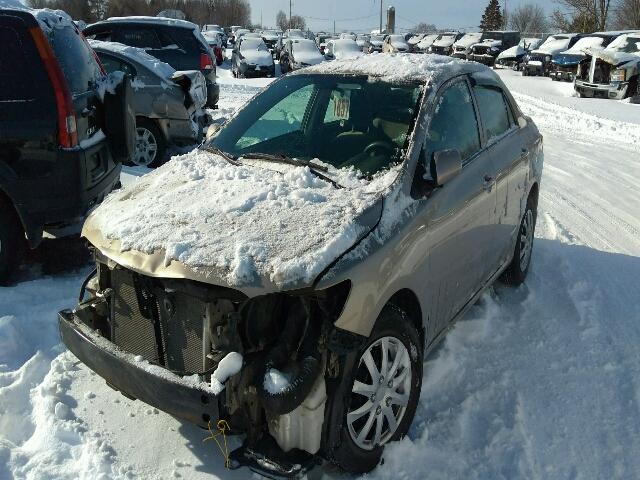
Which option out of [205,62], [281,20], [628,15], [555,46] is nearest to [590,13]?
[628,15]

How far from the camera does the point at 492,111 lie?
15.3ft

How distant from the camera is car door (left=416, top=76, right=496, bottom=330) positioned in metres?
3.44

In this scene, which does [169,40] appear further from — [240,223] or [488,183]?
[240,223]

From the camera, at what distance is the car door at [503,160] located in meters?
4.37

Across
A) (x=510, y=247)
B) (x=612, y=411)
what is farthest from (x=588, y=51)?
(x=612, y=411)

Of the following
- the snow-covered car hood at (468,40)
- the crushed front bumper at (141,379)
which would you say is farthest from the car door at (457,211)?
the snow-covered car hood at (468,40)

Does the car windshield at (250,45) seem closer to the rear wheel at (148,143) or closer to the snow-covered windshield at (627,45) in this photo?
the snow-covered windshield at (627,45)

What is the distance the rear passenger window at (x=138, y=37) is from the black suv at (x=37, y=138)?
7834 mm

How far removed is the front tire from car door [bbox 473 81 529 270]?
1417 mm

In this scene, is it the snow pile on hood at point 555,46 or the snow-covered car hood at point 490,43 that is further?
the snow-covered car hood at point 490,43

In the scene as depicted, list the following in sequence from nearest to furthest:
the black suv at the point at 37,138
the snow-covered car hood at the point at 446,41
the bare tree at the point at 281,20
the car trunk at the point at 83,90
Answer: the black suv at the point at 37,138
the car trunk at the point at 83,90
the snow-covered car hood at the point at 446,41
the bare tree at the point at 281,20

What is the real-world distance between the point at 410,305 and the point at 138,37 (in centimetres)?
1105

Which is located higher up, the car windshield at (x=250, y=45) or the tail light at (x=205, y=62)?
the tail light at (x=205, y=62)

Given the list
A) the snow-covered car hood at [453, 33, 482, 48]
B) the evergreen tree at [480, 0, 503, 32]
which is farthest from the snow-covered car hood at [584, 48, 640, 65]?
the evergreen tree at [480, 0, 503, 32]
